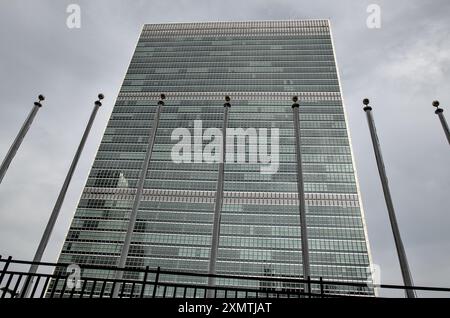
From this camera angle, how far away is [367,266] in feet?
298

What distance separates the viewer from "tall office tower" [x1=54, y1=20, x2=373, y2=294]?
314 ft

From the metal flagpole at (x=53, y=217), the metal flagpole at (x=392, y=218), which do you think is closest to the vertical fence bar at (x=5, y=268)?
the metal flagpole at (x=53, y=217)

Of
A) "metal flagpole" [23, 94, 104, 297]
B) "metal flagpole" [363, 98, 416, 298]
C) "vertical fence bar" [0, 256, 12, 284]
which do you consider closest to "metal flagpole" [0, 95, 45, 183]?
"metal flagpole" [23, 94, 104, 297]

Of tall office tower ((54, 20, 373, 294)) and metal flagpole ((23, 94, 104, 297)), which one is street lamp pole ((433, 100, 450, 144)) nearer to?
metal flagpole ((23, 94, 104, 297))

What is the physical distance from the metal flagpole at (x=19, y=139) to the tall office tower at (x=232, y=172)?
7354cm

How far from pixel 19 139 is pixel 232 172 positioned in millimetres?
93831

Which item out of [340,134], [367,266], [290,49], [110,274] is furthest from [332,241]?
[290,49]

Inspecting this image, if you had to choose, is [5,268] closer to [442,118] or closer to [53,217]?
[53,217]

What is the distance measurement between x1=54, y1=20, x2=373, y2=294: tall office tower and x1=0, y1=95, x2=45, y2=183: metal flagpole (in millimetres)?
73544

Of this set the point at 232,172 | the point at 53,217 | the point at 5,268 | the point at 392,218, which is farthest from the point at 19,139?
the point at 232,172
